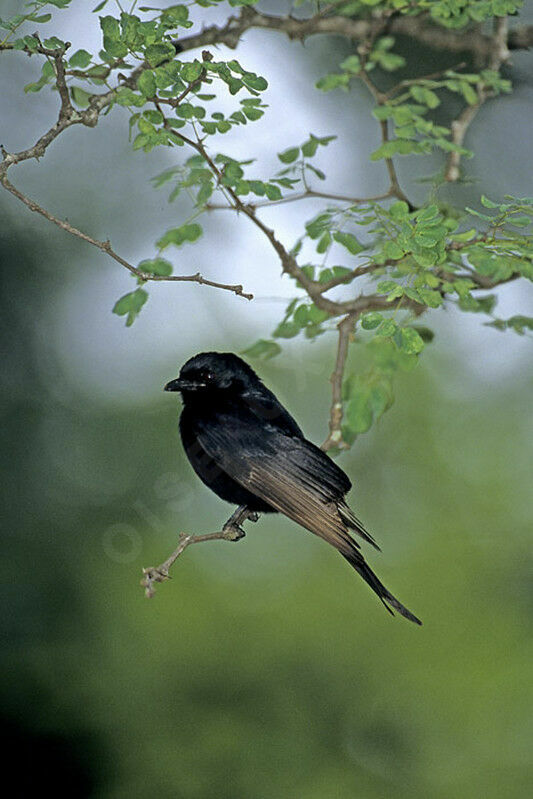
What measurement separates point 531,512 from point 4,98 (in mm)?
5676

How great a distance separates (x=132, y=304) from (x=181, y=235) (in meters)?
0.33

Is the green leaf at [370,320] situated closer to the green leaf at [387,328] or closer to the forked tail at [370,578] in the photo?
the green leaf at [387,328]

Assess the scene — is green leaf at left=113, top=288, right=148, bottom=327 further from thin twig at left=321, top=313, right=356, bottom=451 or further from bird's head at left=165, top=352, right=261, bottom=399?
thin twig at left=321, top=313, right=356, bottom=451

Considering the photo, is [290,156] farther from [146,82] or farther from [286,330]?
[146,82]

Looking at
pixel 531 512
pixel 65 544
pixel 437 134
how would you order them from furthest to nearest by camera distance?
pixel 65 544
pixel 531 512
pixel 437 134

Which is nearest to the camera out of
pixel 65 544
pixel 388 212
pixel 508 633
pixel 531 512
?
pixel 388 212

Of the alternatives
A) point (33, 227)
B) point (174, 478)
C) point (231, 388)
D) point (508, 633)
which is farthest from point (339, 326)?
point (33, 227)

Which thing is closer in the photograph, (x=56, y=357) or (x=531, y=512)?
(x=531, y=512)

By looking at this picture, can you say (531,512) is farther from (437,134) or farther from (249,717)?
(437,134)

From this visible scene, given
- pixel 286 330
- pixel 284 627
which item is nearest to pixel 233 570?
pixel 284 627

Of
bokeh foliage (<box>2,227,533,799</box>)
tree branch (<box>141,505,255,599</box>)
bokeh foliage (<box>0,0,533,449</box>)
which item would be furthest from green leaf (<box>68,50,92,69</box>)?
bokeh foliage (<box>2,227,533,799</box>)

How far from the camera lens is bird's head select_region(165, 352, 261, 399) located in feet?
10.1

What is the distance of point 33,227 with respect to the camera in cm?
865

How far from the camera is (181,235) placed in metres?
3.11
